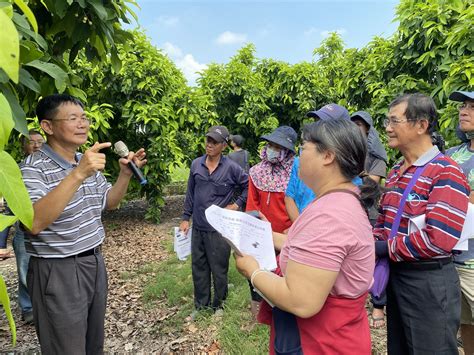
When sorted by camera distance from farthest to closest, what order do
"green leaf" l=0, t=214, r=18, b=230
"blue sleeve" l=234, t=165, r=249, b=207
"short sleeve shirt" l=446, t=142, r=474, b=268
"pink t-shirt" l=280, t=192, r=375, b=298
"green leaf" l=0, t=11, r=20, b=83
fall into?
"blue sleeve" l=234, t=165, r=249, b=207 < "short sleeve shirt" l=446, t=142, r=474, b=268 < "pink t-shirt" l=280, t=192, r=375, b=298 < "green leaf" l=0, t=214, r=18, b=230 < "green leaf" l=0, t=11, r=20, b=83

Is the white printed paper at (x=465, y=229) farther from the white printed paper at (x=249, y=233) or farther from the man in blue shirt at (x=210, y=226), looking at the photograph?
the man in blue shirt at (x=210, y=226)

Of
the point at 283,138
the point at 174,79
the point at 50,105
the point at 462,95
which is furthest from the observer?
the point at 174,79

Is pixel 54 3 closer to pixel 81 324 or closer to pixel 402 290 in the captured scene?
pixel 81 324

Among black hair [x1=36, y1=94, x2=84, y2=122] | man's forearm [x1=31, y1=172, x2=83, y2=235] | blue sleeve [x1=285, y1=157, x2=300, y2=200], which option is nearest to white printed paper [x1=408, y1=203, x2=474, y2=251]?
blue sleeve [x1=285, y1=157, x2=300, y2=200]

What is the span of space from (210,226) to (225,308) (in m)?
0.93

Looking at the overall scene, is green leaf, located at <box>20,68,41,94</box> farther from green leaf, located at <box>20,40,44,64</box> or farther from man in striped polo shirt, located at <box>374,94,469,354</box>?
man in striped polo shirt, located at <box>374,94,469,354</box>

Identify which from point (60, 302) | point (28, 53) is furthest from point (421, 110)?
point (60, 302)

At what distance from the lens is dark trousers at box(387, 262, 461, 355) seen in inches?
74.7

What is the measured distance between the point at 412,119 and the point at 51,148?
2144 mm

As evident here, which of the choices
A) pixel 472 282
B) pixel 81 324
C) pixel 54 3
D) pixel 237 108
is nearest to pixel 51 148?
pixel 54 3

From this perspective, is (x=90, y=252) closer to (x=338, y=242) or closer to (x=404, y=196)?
(x=338, y=242)

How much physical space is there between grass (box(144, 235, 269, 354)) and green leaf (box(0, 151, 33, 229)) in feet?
9.19

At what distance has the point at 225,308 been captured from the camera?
390 cm

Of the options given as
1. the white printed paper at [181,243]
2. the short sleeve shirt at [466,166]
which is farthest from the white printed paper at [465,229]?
the white printed paper at [181,243]
